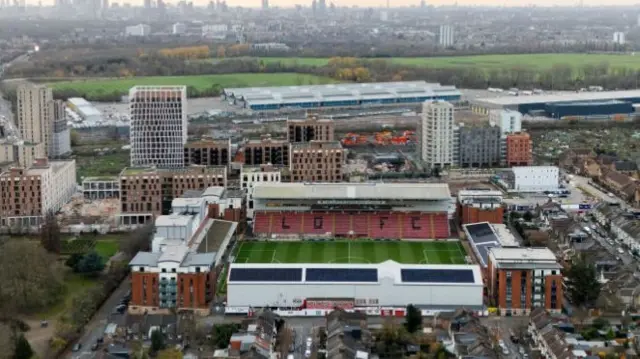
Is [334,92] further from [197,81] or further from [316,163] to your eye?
[316,163]

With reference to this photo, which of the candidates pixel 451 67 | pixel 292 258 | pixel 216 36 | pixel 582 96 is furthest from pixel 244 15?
pixel 292 258

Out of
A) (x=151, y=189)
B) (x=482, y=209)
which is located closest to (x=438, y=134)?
(x=482, y=209)

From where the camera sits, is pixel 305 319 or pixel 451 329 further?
pixel 305 319

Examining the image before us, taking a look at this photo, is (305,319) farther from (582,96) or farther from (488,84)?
(488,84)

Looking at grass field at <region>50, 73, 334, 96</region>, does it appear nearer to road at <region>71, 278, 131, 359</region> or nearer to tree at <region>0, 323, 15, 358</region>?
road at <region>71, 278, 131, 359</region>

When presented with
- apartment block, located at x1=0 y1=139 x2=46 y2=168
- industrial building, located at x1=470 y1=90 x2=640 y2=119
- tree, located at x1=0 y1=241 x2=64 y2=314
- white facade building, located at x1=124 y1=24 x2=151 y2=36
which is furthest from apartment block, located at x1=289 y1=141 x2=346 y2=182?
white facade building, located at x1=124 y1=24 x2=151 y2=36
